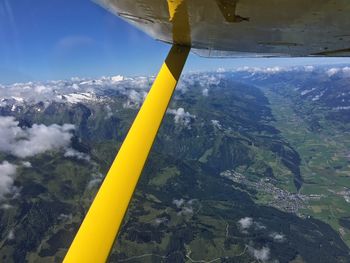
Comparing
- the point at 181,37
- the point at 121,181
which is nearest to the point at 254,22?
the point at 181,37

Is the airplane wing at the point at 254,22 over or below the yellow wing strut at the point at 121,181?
over

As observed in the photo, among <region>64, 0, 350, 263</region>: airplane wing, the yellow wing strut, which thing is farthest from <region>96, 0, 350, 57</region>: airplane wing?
the yellow wing strut

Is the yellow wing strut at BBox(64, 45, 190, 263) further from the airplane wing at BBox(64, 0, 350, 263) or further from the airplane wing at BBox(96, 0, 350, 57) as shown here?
the airplane wing at BBox(96, 0, 350, 57)

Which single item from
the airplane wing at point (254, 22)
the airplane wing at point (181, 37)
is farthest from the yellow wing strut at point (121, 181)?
the airplane wing at point (254, 22)

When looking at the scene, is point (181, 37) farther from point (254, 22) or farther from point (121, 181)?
point (121, 181)

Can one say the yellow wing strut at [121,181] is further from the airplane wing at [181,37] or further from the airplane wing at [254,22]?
the airplane wing at [254,22]

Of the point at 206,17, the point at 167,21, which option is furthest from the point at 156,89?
the point at 206,17

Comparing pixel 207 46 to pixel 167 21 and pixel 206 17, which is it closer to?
pixel 167 21

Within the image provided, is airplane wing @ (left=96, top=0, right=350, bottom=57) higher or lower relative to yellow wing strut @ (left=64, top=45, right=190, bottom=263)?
higher
